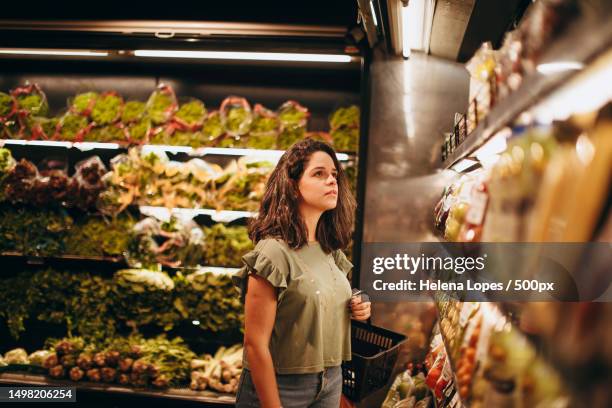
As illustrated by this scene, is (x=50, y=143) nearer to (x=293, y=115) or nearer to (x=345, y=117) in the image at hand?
(x=293, y=115)

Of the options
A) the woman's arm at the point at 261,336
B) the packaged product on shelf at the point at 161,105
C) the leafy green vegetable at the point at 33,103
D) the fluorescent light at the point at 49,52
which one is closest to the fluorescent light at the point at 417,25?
the woman's arm at the point at 261,336

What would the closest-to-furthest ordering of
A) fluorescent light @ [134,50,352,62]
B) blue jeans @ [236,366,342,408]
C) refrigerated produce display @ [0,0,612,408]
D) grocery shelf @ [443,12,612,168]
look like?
grocery shelf @ [443,12,612,168]
blue jeans @ [236,366,342,408]
refrigerated produce display @ [0,0,612,408]
fluorescent light @ [134,50,352,62]

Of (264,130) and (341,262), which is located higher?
(264,130)

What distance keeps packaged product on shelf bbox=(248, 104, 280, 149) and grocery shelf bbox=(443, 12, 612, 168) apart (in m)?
2.32

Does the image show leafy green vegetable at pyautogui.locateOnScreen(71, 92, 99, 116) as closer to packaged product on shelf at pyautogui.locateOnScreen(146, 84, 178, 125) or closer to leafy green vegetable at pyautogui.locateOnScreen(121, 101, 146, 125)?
leafy green vegetable at pyautogui.locateOnScreen(121, 101, 146, 125)

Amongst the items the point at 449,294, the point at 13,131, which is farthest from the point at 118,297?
the point at 449,294

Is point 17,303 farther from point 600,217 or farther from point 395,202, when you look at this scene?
point 600,217

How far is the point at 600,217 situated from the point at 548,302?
224 millimetres

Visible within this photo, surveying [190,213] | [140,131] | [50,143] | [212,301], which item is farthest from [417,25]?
[50,143]

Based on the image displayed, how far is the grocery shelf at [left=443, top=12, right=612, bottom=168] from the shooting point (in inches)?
26.1

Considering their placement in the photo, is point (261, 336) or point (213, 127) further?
point (213, 127)

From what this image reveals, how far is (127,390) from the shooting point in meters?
3.18

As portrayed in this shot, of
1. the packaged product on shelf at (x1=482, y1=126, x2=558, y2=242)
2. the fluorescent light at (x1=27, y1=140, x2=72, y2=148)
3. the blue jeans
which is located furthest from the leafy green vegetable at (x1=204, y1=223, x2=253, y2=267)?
the packaged product on shelf at (x1=482, y1=126, x2=558, y2=242)

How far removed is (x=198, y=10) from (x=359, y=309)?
250 centimetres
